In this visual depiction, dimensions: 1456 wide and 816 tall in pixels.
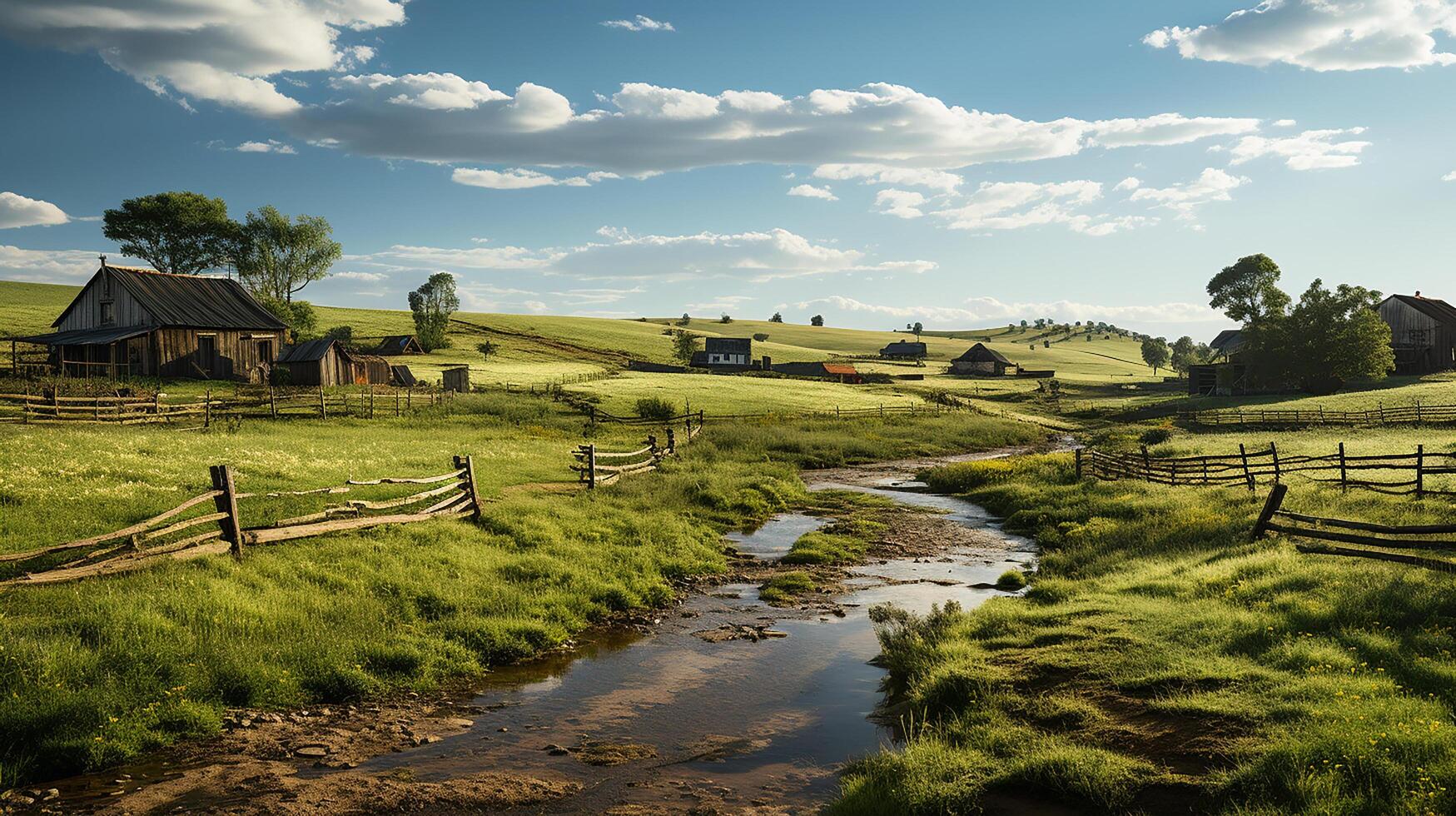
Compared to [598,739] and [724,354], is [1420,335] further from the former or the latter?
[598,739]

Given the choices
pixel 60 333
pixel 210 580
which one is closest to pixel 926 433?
pixel 210 580

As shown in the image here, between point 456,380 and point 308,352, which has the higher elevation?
point 308,352

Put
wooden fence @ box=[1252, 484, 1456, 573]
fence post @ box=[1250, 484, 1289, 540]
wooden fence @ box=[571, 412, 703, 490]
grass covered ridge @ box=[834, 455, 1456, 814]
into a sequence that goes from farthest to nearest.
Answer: wooden fence @ box=[571, 412, 703, 490] < fence post @ box=[1250, 484, 1289, 540] < wooden fence @ box=[1252, 484, 1456, 573] < grass covered ridge @ box=[834, 455, 1456, 814]

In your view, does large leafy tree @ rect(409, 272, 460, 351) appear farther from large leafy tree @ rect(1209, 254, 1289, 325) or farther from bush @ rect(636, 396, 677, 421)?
large leafy tree @ rect(1209, 254, 1289, 325)

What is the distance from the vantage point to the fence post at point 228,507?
14234 millimetres

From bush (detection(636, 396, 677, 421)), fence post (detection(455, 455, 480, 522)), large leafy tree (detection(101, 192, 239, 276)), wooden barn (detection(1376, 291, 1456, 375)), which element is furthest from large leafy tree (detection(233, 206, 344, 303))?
wooden barn (detection(1376, 291, 1456, 375))

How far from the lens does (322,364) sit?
2165 inches

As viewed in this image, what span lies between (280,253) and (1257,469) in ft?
278

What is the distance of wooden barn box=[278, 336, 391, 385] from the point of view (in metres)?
54.9

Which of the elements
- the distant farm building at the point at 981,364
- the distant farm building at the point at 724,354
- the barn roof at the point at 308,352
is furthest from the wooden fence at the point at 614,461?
the distant farm building at the point at 981,364

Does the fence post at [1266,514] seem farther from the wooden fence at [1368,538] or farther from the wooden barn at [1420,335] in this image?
the wooden barn at [1420,335]

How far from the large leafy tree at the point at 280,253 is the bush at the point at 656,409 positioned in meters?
45.5

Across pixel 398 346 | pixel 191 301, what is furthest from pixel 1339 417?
pixel 398 346

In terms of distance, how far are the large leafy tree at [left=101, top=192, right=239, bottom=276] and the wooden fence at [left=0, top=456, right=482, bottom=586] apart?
7001 centimetres
